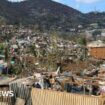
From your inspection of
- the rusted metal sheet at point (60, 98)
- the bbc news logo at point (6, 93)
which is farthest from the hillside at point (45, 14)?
the rusted metal sheet at point (60, 98)

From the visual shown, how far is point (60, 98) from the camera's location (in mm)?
13945

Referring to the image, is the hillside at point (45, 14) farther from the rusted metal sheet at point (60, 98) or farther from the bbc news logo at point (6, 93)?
the rusted metal sheet at point (60, 98)

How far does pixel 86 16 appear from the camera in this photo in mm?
127938

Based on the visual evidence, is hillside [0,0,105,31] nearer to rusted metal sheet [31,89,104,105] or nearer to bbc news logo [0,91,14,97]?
bbc news logo [0,91,14,97]

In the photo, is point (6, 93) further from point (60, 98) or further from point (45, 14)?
point (45, 14)

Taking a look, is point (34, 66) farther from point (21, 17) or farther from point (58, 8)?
point (58, 8)

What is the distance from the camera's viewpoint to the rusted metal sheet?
13250mm

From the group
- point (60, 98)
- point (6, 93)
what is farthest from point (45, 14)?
point (60, 98)

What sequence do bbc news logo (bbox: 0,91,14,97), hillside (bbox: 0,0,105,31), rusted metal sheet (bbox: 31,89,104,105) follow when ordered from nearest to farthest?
rusted metal sheet (bbox: 31,89,104,105) → bbc news logo (bbox: 0,91,14,97) → hillside (bbox: 0,0,105,31)

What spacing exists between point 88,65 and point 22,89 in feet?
48.6

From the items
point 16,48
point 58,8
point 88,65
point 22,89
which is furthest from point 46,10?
point 22,89

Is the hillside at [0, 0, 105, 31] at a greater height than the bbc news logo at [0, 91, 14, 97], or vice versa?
the hillside at [0, 0, 105, 31]

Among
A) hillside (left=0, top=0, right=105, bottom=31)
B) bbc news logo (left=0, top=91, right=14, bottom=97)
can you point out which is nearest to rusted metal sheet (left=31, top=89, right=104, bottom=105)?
bbc news logo (left=0, top=91, right=14, bottom=97)

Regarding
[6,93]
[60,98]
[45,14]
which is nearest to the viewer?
[60,98]
